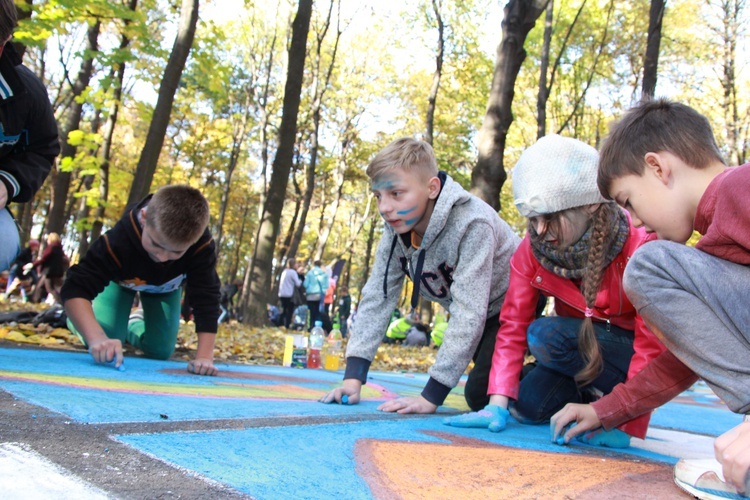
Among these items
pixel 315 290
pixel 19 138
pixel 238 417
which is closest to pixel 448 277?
pixel 238 417

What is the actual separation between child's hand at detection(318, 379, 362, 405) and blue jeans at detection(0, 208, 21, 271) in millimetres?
1634

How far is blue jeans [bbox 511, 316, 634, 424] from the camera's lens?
10.1 feet

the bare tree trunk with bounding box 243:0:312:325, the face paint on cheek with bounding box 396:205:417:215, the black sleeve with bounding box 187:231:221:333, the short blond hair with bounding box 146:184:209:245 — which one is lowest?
the black sleeve with bounding box 187:231:221:333

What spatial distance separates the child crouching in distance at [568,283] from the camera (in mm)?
2746

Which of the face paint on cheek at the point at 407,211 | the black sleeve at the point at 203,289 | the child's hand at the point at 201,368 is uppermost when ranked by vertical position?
the face paint on cheek at the point at 407,211

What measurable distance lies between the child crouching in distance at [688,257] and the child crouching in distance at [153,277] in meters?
2.38

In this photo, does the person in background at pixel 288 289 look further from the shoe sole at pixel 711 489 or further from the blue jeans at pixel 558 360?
the shoe sole at pixel 711 489

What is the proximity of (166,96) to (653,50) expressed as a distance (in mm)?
7786

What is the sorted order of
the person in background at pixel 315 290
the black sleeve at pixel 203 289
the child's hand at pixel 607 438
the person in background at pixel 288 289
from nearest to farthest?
1. the child's hand at pixel 607 438
2. the black sleeve at pixel 203 289
3. the person in background at pixel 315 290
4. the person in background at pixel 288 289

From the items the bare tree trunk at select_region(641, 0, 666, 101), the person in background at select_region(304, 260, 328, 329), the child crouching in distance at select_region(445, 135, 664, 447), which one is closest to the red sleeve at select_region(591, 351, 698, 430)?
the child crouching in distance at select_region(445, 135, 664, 447)

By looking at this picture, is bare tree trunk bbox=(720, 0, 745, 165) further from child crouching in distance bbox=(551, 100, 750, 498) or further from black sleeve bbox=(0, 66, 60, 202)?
black sleeve bbox=(0, 66, 60, 202)

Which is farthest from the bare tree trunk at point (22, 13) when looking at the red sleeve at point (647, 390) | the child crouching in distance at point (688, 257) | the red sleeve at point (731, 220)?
the red sleeve at point (731, 220)

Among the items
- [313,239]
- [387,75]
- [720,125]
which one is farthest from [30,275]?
[313,239]

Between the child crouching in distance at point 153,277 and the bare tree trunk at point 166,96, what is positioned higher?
the bare tree trunk at point 166,96
